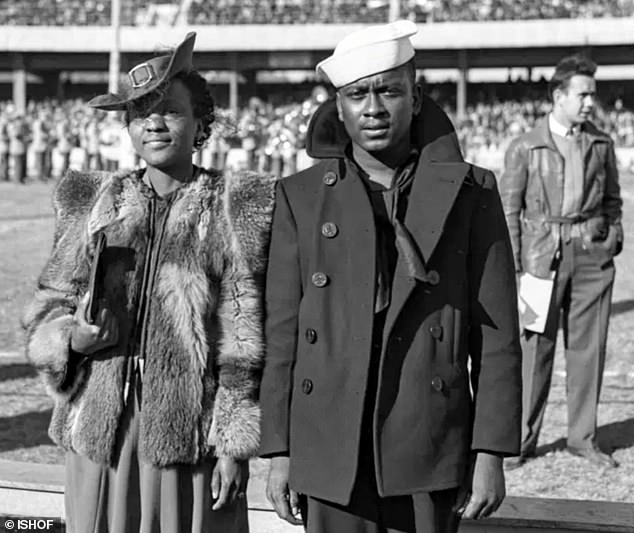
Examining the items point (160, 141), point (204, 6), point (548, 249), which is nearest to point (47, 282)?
point (160, 141)

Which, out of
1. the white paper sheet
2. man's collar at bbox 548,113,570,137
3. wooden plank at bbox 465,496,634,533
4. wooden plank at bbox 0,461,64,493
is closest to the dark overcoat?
wooden plank at bbox 465,496,634,533

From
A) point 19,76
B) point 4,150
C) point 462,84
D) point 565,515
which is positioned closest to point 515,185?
point 565,515

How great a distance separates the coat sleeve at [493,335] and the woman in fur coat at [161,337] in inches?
22.5

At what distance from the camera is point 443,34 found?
126ft

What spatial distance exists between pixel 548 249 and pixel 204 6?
1499 inches

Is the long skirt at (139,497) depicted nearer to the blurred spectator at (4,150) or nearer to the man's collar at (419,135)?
the man's collar at (419,135)

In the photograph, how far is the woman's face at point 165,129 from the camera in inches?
121

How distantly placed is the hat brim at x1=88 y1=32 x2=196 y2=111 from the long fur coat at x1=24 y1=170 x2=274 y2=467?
0.68 feet

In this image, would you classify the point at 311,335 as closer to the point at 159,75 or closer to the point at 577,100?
the point at 159,75

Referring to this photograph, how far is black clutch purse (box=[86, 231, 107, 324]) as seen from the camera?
117 inches

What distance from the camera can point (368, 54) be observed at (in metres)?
2.69

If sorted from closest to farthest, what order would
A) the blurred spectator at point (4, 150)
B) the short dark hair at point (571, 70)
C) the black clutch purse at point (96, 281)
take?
the black clutch purse at point (96, 281)
the short dark hair at point (571, 70)
the blurred spectator at point (4, 150)

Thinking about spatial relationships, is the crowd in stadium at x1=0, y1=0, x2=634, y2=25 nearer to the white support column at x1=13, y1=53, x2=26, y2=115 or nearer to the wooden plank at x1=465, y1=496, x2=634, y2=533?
the white support column at x1=13, y1=53, x2=26, y2=115

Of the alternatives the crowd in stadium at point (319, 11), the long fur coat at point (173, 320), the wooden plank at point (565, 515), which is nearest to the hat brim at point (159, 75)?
the long fur coat at point (173, 320)
